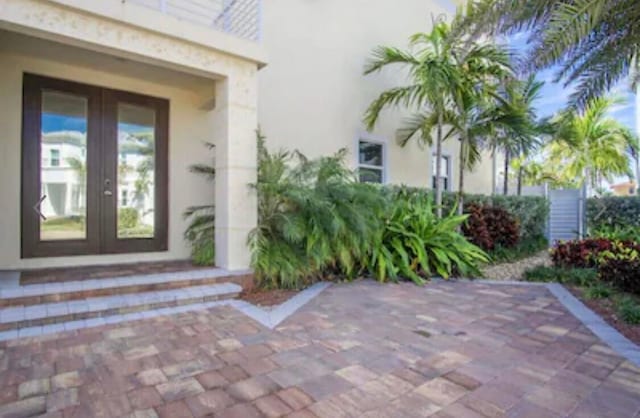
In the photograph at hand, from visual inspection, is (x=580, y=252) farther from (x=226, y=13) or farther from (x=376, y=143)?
(x=226, y=13)

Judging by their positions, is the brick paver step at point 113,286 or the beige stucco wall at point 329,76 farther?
the beige stucco wall at point 329,76

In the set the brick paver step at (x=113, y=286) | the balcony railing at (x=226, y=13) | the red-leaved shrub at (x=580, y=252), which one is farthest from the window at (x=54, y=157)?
the red-leaved shrub at (x=580, y=252)

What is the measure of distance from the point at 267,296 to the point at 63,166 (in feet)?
11.5

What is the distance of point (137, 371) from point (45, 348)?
1000 mm

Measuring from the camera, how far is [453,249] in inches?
244

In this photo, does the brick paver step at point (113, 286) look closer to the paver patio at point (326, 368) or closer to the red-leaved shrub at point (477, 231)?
the paver patio at point (326, 368)

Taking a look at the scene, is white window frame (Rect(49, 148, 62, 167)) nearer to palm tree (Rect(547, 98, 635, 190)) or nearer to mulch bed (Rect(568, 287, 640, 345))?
mulch bed (Rect(568, 287, 640, 345))

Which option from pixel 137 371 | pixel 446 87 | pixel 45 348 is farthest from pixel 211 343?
pixel 446 87

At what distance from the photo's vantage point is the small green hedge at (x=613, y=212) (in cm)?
963

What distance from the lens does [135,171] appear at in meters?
5.90

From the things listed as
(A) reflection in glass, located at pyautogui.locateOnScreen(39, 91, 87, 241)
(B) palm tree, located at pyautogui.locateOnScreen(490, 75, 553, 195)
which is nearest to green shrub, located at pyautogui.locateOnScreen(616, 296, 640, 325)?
(B) palm tree, located at pyautogui.locateOnScreen(490, 75, 553, 195)

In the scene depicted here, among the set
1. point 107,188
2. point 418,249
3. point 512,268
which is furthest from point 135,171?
point 512,268

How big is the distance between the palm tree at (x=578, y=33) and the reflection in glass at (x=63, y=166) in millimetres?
5911

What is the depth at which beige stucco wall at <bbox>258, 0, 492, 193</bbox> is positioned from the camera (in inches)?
273
